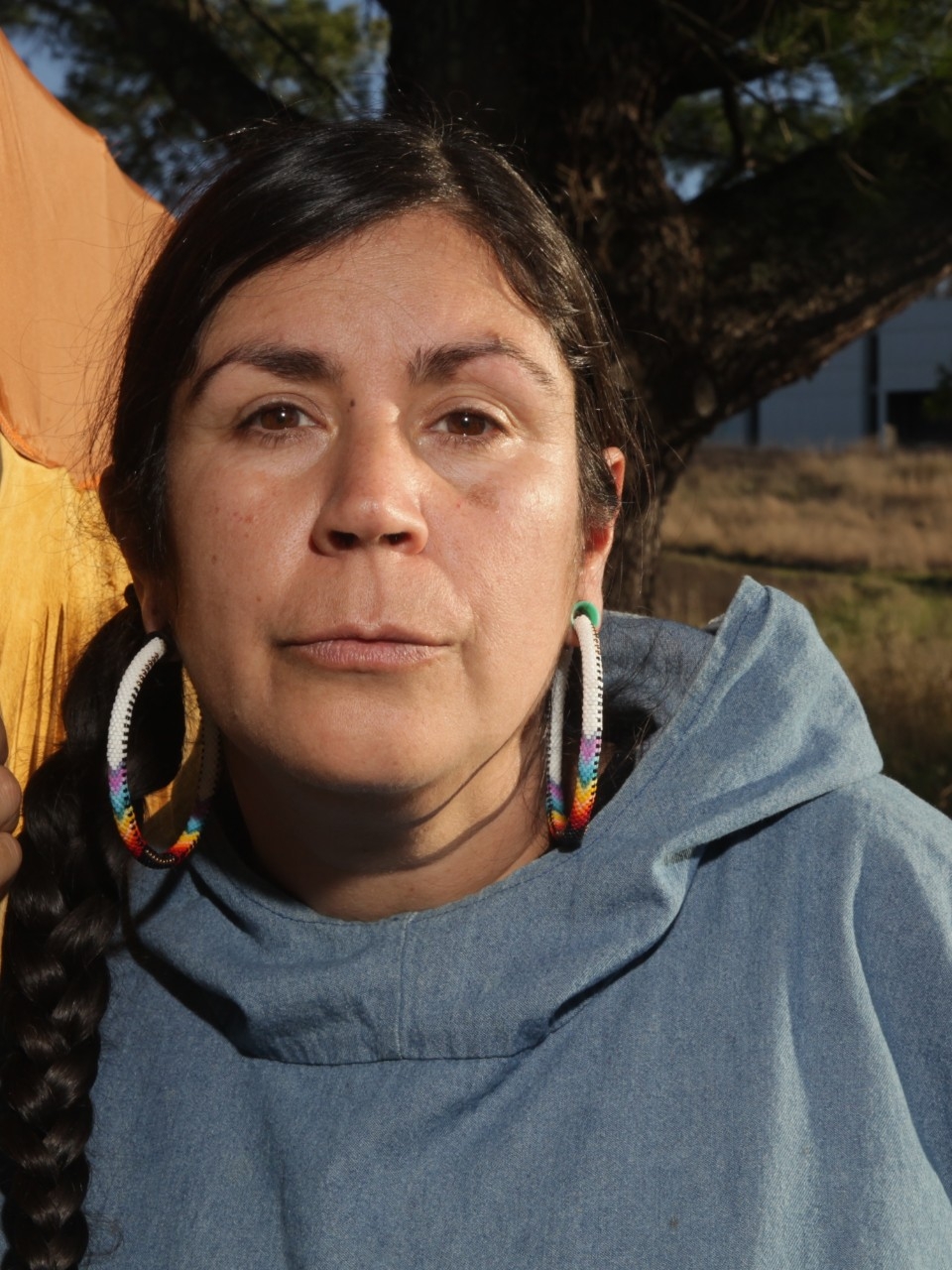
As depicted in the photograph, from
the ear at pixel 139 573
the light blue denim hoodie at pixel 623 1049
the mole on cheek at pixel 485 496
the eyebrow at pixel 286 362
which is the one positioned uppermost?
the eyebrow at pixel 286 362

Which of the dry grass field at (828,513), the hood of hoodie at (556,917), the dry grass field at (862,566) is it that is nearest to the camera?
the hood of hoodie at (556,917)

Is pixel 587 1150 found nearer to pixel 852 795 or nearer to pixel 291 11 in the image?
pixel 852 795

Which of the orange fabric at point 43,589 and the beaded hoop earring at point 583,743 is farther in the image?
the orange fabric at point 43,589

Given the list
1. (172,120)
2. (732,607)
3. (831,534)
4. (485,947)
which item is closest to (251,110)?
(172,120)

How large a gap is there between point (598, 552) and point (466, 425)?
288 millimetres

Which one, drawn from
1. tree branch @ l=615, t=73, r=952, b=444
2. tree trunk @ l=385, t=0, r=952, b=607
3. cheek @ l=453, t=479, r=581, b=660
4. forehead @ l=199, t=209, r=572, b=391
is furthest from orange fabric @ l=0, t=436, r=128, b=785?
tree branch @ l=615, t=73, r=952, b=444

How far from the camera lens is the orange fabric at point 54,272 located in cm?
176

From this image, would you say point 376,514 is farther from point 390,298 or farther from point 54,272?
point 54,272

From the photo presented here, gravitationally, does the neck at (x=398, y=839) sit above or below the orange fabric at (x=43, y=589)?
below

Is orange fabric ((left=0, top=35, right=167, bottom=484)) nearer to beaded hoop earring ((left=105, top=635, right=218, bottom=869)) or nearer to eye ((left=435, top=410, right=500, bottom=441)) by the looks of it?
beaded hoop earring ((left=105, top=635, right=218, bottom=869))

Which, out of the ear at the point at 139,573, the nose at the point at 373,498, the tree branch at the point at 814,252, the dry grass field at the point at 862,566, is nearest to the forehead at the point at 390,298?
the nose at the point at 373,498

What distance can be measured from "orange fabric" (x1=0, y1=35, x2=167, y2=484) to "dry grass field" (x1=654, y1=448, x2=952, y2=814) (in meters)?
3.46

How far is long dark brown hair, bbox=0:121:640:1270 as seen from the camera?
4.89 ft

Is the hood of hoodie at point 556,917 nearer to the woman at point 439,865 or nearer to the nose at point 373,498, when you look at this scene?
Result: the woman at point 439,865
